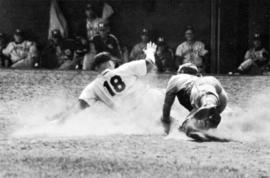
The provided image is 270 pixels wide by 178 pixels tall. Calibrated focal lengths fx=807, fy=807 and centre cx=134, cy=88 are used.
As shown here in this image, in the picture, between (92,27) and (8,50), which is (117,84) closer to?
(92,27)

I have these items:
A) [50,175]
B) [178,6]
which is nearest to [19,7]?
[178,6]

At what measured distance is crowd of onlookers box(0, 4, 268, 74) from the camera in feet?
64.6

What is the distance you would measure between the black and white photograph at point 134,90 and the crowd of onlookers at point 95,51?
0.03 m

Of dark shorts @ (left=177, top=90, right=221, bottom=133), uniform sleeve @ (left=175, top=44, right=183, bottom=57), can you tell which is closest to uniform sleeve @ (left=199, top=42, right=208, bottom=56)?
uniform sleeve @ (left=175, top=44, right=183, bottom=57)

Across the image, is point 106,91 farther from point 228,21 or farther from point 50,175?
point 228,21

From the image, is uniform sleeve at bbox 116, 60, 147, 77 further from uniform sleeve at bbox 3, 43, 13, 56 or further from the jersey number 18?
uniform sleeve at bbox 3, 43, 13, 56

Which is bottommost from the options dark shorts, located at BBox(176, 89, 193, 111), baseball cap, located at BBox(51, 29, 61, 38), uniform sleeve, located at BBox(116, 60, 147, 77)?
baseball cap, located at BBox(51, 29, 61, 38)

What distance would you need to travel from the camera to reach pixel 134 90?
37.6 feet

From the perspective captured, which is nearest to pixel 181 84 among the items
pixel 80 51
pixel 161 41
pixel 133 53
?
pixel 133 53

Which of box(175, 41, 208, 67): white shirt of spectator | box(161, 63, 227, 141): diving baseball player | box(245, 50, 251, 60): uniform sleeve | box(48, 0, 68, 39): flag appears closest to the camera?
box(161, 63, 227, 141): diving baseball player

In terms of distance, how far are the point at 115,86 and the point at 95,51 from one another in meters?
9.15

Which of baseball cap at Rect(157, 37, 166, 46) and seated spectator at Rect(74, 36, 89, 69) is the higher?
baseball cap at Rect(157, 37, 166, 46)

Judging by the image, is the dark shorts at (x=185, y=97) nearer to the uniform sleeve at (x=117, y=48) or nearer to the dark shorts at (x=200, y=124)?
the dark shorts at (x=200, y=124)

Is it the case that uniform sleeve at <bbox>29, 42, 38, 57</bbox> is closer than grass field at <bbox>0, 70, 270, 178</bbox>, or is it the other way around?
grass field at <bbox>0, 70, 270, 178</bbox>
